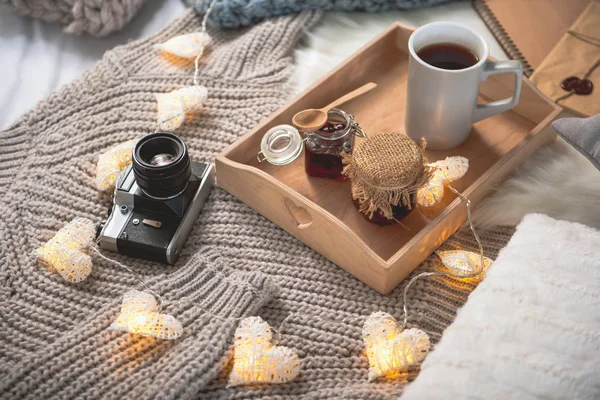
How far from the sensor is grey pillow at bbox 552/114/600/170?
2.69 feet

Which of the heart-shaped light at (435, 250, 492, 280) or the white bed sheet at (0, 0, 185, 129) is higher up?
the white bed sheet at (0, 0, 185, 129)

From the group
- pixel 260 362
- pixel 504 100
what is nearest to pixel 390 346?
pixel 260 362

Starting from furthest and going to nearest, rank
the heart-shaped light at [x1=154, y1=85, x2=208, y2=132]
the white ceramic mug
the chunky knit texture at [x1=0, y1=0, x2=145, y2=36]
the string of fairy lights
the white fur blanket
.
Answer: the chunky knit texture at [x1=0, y1=0, x2=145, y2=36] → the heart-shaped light at [x1=154, y1=85, x2=208, y2=132] → the white ceramic mug → the string of fairy lights → the white fur blanket

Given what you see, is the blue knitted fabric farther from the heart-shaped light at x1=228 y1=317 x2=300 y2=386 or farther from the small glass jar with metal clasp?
the heart-shaped light at x1=228 y1=317 x2=300 y2=386

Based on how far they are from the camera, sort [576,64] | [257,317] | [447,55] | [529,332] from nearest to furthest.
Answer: [529,332], [257,317], [447,55], [576,64]

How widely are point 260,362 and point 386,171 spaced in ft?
0.83

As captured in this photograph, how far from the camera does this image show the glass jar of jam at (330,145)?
859 mm

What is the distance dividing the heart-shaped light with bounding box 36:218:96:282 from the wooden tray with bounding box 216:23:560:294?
18 centimetres

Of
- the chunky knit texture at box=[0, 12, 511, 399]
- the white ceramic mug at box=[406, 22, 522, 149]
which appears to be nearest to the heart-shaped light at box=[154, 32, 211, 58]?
the chunky knit texture at box=[0, 12, 511, 399]

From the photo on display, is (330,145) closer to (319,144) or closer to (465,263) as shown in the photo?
(319,144)

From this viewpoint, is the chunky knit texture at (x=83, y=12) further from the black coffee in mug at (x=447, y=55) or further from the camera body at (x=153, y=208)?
the black coffee in mug at (x=447, y=55)

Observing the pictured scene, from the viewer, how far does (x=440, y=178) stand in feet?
2.79

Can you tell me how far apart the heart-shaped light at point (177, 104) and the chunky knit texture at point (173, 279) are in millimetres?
22

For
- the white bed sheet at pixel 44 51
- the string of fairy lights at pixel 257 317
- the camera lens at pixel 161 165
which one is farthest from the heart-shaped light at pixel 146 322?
the white bed sheet at pixel 44 51
